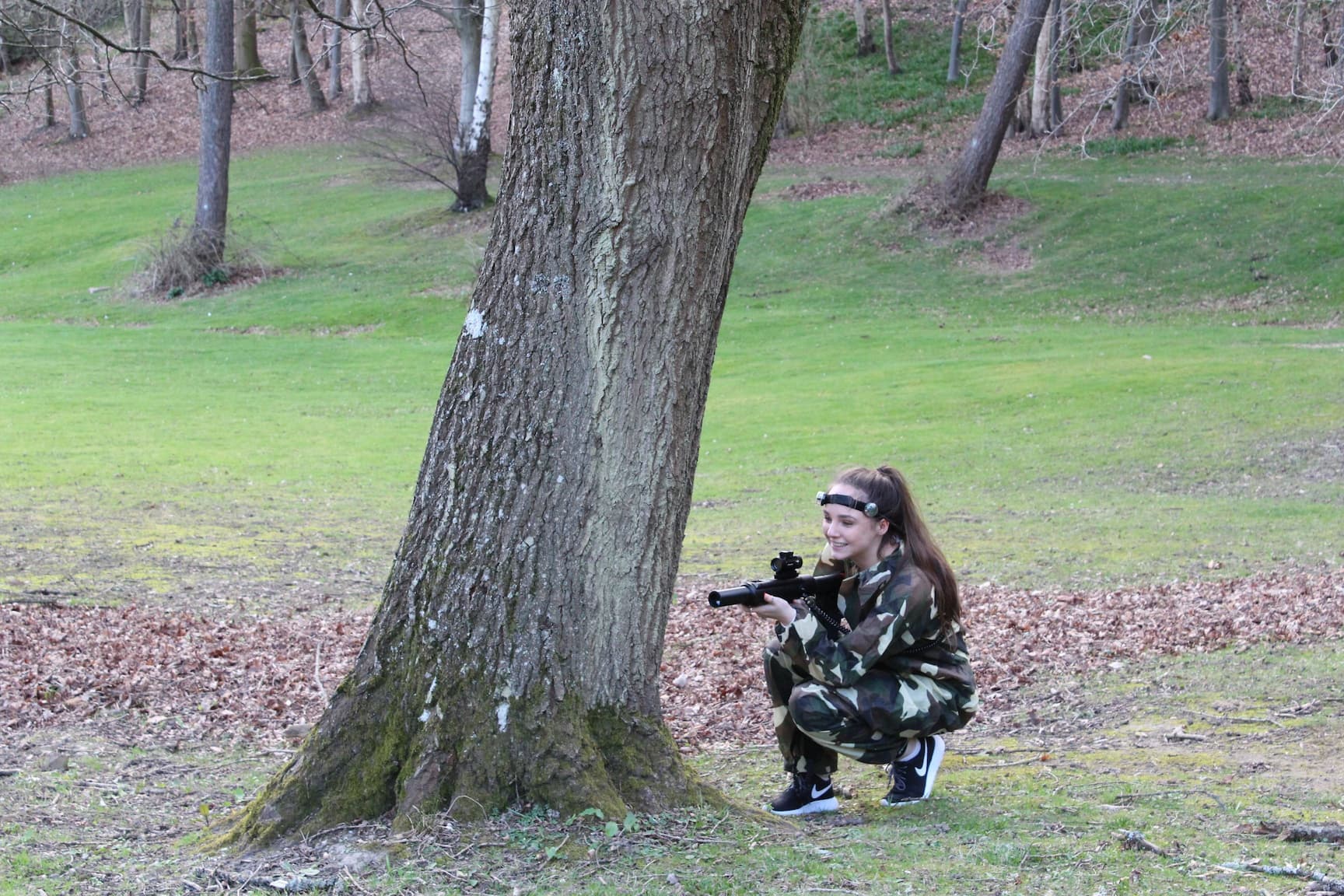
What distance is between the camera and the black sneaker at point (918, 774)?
15.1 ft

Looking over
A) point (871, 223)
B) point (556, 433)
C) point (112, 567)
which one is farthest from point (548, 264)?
point (871, 223)

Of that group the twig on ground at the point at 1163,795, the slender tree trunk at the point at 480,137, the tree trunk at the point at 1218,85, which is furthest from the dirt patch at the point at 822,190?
the twig on ground at the point at 1163,795

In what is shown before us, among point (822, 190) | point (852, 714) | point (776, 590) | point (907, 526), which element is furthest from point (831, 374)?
point (776, 590)

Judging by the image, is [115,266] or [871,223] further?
[115,266]

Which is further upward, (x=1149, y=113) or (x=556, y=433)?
(x=1149, y=113)

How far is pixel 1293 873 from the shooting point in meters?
3.69

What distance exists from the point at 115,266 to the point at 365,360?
14.2 metres

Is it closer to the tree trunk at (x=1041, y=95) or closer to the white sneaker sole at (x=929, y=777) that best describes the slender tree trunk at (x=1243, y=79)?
the tree trunk at (x=1041, y=95)

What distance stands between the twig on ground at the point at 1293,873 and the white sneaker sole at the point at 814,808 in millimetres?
1334

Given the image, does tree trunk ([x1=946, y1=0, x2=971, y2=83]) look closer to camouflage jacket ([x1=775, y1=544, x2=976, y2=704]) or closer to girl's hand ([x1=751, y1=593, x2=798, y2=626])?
camouflage jacket ([x1=775, y1=544, x2=976, y2=704])

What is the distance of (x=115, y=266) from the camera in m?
34.7

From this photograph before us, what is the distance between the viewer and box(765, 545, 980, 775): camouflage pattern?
14.1 feet

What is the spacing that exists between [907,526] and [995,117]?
26796 millimetres

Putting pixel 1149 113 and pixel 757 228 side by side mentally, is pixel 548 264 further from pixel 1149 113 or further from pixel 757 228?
pixel 1149 113
